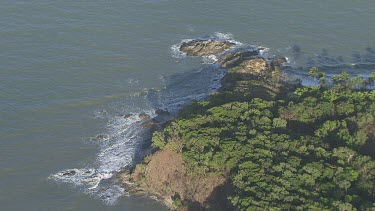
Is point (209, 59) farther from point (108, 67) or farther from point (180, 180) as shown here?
point (180, 180)

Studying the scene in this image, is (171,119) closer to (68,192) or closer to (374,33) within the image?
(68,192)

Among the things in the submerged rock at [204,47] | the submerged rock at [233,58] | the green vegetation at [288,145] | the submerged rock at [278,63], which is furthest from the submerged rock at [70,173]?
the submerged rock at [278,63]

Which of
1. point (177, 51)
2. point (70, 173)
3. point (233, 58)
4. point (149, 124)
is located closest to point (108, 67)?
point (177, 51)

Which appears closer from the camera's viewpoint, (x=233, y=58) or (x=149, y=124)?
(x=149, y=124)

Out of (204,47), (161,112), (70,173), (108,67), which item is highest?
(204,47)

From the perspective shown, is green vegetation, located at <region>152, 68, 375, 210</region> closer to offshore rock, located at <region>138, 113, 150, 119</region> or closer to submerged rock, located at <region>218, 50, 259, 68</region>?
offshore rock, located at <region>138, 113, 150, 119</region>

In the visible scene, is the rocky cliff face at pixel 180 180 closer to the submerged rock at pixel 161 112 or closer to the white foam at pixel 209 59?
the submerged rock at pixel 161 112

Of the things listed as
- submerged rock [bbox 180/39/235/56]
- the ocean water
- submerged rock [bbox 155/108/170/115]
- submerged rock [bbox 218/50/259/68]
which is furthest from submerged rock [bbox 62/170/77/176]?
submerged rock [bbox 180/39/235/56]

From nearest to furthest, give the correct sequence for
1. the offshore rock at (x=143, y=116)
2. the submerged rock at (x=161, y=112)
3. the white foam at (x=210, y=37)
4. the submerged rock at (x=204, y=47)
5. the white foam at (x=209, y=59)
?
the offshore rock at (x=143, y=116) → the submerged rock at (x=161, y=112) → the white foam at (x=209, y=59) → the white foam at (x=210, y=37) → the submerged rock at (x=204, y=47)
